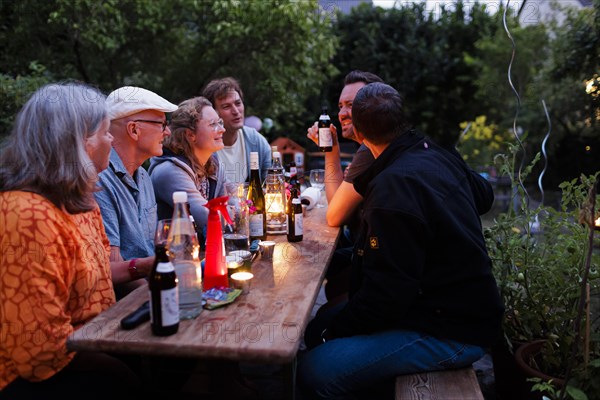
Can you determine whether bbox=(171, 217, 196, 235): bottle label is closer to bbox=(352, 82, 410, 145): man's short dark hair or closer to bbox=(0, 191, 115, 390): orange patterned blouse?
bbox=(0, 191, 115, 390): orange patterned blouse

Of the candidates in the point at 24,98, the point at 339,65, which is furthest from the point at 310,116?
the point at 24,98

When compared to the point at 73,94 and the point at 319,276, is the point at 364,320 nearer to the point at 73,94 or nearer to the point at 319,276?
the point at 319,276

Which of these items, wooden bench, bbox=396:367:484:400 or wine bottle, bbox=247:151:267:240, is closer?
wooden bench, bbox=396:367:484:400

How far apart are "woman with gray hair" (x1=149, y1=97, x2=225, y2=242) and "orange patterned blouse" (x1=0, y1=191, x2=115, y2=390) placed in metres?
1.09

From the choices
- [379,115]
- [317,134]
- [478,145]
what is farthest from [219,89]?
[478,145]

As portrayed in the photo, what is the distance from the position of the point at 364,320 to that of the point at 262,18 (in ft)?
19.1

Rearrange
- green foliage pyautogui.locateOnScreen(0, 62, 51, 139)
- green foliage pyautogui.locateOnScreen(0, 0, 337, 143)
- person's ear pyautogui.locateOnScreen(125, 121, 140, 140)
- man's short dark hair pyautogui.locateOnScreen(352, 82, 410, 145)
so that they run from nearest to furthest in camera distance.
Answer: man's short dark hair pyautogui.locateOnScreen(352, 82, 410, 145) → person's ear pyautogui.locateOnScreen(125, 121, 140, 140) → green foliage pyautogui.locateOnScreen(0, 62, 51, 139) → green foliage pyautogui.locateOnScreen(0, 0, 337, 143)

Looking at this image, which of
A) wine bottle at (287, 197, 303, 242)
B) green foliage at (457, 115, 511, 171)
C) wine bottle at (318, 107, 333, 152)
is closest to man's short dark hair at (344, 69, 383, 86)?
wine bottle at (318, 107, 333, 152)

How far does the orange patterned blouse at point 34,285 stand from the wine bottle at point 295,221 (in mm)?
1144

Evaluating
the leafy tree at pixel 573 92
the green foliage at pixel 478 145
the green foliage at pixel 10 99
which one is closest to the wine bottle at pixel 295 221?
the green foliage at pixel 10 99

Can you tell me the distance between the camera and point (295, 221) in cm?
269

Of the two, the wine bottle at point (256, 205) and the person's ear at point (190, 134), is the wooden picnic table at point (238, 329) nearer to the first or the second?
the wine bottle at point (256, 205)

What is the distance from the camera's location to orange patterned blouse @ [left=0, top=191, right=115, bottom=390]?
160cm

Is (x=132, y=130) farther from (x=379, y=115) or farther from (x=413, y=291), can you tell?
(x=413, y=291)
